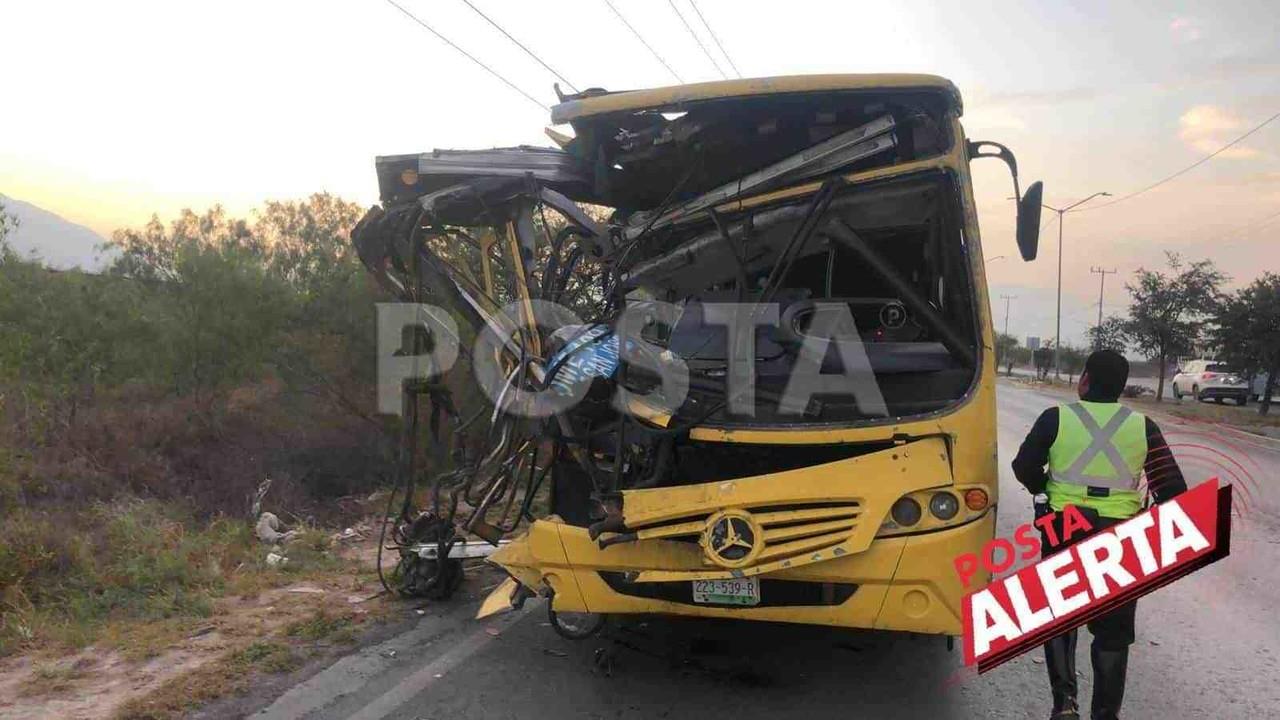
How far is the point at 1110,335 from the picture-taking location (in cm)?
3934

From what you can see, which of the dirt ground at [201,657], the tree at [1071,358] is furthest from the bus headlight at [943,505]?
the tree at [1071,358]

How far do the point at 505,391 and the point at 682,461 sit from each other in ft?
3.36

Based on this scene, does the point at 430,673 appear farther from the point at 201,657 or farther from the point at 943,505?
the point at 943,505

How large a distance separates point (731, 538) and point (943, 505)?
0.90 m

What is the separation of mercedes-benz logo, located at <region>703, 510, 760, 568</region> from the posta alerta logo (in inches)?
34.2

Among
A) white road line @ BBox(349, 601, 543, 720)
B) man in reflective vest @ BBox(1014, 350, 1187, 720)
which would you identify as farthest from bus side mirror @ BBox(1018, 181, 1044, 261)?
white road line @ BBox(349, 601, 543, 720)

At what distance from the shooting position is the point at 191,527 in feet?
23.2

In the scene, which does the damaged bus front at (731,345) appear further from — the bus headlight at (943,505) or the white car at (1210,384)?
the white car at (1210,384)

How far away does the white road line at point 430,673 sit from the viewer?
3916 mm

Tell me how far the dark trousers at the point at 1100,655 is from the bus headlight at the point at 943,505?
1.40ft

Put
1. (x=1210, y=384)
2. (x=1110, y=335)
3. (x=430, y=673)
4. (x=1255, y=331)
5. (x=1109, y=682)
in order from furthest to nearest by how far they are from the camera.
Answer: (x=1110, y=335), (x=1210, y=384), (x=1255, y=331), (x=430, y=673), (x=1109, y=682)

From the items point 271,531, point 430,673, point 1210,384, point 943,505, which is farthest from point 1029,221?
point 1210,384

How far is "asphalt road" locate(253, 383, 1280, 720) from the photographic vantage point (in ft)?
13.2

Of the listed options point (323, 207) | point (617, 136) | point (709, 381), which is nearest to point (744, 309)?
point (709, 381)
